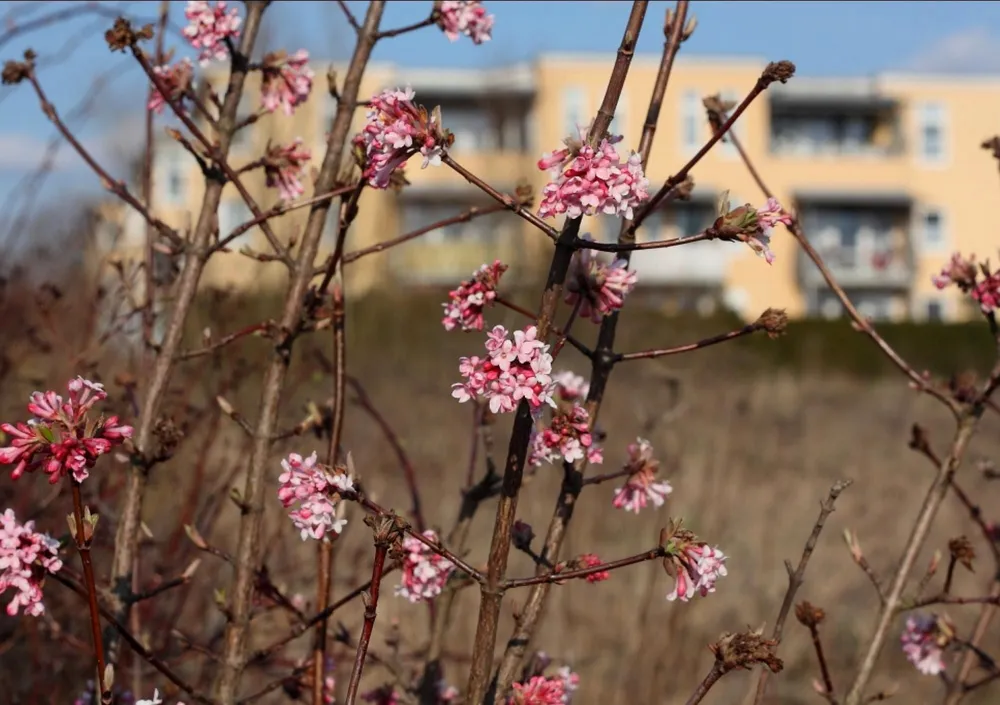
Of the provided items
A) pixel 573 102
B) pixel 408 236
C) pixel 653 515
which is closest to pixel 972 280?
pixel 408 236

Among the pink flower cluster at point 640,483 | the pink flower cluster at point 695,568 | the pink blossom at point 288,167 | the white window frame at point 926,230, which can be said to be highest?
the white window frame at point 926,230

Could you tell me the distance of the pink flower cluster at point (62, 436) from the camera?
101 cm

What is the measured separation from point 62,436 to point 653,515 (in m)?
4.87

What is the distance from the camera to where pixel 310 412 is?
166 centimetres

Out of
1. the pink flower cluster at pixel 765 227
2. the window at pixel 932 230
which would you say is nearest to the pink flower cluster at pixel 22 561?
the pink flower cluster at pixel 765 227

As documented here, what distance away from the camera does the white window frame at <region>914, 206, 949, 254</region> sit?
3011 cm

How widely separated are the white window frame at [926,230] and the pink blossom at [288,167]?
3091 centimetres

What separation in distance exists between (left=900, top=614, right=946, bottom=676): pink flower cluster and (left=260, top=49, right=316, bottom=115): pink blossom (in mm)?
1420

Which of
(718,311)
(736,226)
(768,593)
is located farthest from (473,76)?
(736,226)

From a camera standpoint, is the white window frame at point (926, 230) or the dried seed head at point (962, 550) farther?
the white window frame at point (926, 230)

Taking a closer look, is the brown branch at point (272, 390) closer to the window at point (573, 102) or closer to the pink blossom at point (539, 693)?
the pink blossom at point (539, 693)

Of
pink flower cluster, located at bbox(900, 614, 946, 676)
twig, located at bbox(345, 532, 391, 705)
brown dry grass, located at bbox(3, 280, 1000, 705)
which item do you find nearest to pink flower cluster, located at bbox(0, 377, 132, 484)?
twig, located at bbox(345, 532, 391, 705)

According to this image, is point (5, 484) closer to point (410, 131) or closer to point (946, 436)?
point (410, 131)

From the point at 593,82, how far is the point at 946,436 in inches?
727
